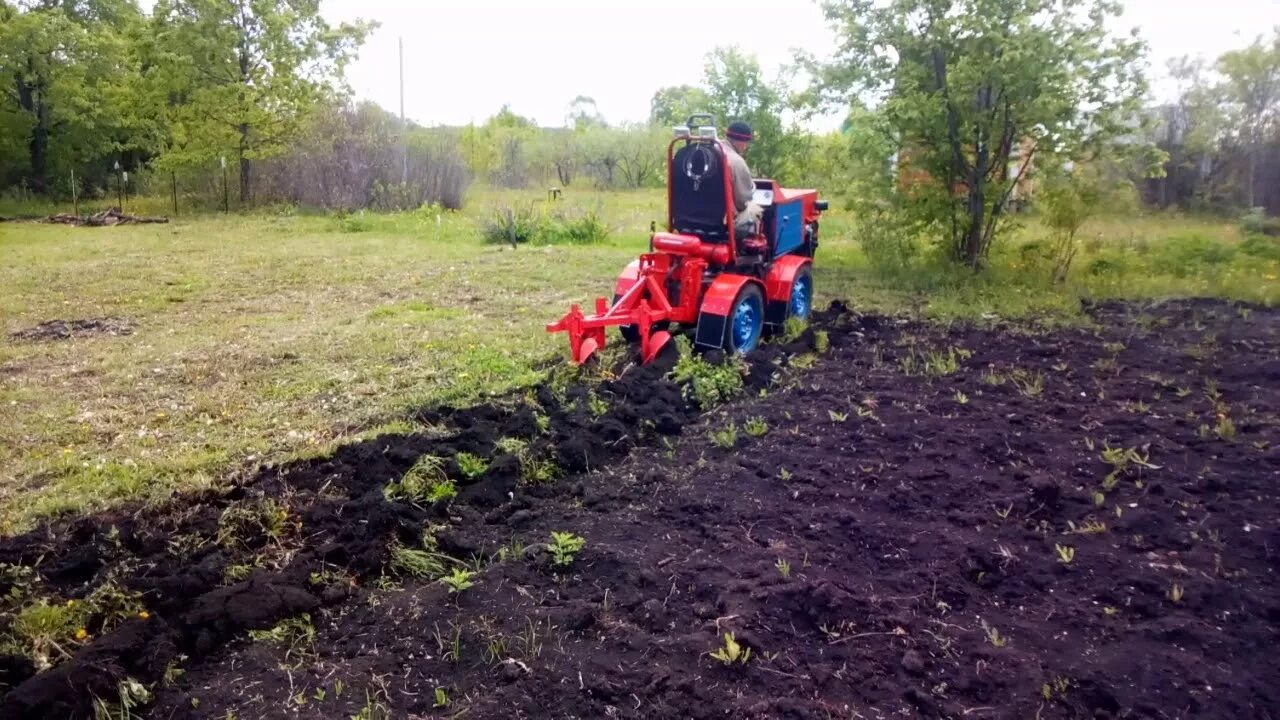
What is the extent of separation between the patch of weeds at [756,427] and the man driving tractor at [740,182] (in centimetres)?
220

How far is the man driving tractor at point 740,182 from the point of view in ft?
22.8

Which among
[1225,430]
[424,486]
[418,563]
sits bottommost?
[418,563]

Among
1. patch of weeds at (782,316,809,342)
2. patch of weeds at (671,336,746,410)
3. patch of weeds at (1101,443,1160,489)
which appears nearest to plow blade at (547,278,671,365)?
patch of weeds at (671,336,746,410)

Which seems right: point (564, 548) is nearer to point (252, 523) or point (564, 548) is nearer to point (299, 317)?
point (252, 523)

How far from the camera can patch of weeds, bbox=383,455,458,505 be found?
4562 mm

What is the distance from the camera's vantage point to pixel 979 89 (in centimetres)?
1034

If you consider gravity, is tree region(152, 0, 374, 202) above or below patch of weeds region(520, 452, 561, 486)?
above

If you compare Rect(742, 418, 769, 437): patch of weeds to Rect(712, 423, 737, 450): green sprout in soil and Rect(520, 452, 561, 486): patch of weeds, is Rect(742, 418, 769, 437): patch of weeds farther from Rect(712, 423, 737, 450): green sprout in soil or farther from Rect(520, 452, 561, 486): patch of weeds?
Rect(520, 452, 561, 486): patch of weeds

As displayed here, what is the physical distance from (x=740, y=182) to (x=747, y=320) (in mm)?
1135

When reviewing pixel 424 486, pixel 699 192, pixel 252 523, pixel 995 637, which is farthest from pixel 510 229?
pixel 995 637

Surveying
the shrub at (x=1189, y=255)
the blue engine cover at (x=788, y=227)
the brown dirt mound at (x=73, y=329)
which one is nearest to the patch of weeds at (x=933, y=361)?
the blue engine cover at (x=788, y=227)

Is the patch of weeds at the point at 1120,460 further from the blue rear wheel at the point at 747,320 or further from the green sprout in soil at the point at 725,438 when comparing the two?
the blue rear wheel at the point at 747,320

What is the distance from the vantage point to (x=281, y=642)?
3393 mm

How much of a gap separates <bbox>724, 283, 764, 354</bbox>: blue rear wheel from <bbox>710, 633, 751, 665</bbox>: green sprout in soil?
393cm
